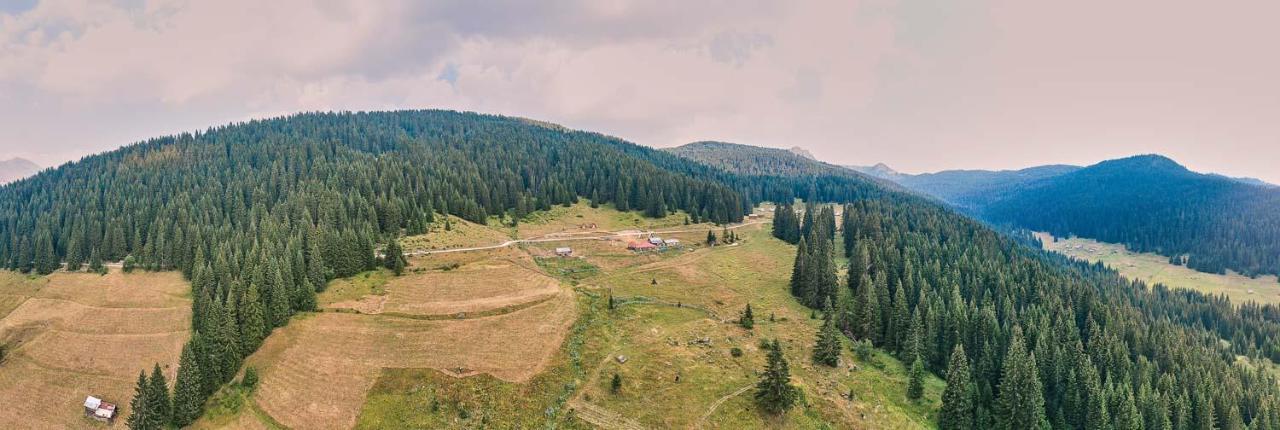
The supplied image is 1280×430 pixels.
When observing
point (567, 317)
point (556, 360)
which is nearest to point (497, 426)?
point (556, 360)

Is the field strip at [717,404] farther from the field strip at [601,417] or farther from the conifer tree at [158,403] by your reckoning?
the conifer tree at [158,403]

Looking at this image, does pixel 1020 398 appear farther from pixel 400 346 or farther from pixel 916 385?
pixel 400 346

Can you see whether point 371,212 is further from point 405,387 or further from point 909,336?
point 909,336

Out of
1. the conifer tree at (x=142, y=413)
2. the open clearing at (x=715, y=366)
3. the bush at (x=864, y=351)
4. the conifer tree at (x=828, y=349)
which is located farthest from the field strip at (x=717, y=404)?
the conifer tree at (x=142, y=413)

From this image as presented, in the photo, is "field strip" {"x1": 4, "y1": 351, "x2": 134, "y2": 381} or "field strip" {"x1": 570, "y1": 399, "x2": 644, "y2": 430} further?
"field strip" {"x1": 4, "y1": 351, "x2": 134, "y2": 381}

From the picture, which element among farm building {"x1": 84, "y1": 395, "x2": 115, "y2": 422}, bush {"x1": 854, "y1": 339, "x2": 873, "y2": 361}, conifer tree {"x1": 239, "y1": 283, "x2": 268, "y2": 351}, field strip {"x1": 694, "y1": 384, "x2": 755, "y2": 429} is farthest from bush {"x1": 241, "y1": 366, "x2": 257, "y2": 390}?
bush {"x1": 854, "y1": 339, "x2": 873, "y2": 361}

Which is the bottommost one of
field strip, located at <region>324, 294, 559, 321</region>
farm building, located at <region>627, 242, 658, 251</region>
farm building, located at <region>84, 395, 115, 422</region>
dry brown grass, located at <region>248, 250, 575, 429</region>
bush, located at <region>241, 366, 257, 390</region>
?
farm building, located at <region>84, 395, 115, 422</region>

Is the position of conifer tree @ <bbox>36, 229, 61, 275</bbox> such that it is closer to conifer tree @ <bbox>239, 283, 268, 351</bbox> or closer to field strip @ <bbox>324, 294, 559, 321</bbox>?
conifer tree @ <bbox>239, 283, 268, 351</bbox>
